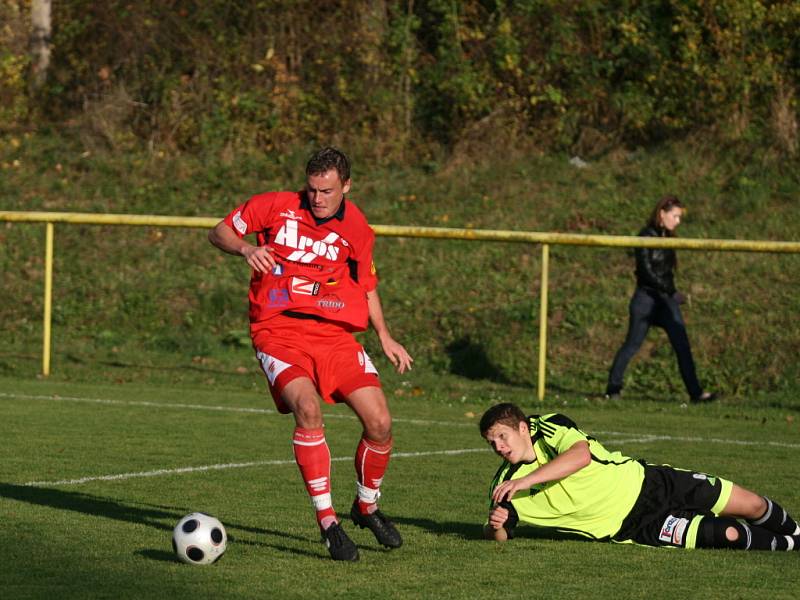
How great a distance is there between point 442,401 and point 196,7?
11.8m

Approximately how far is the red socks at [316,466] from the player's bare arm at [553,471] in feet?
2.52

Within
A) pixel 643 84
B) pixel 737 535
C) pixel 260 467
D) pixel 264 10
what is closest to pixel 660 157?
pixel 643 84

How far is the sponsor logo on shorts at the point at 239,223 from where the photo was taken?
7.11 m

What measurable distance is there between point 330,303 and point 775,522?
236 cm

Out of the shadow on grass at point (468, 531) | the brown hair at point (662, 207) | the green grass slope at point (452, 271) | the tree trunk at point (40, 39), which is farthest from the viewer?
the tree trunk at point (40, 39)

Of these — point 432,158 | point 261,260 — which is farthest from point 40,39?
point 261,260

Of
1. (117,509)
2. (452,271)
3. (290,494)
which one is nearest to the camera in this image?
(117,509)

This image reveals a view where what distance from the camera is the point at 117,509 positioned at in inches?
311

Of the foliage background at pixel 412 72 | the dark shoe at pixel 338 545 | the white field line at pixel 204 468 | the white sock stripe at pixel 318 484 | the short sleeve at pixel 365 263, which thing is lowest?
the white field line at pixel 204 468

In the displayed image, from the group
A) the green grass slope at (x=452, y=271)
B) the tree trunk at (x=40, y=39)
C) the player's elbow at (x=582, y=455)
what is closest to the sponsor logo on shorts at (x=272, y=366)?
the player's elbow at (x=582, y=455)

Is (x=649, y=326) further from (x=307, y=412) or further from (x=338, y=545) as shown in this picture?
(x=338, y=545)

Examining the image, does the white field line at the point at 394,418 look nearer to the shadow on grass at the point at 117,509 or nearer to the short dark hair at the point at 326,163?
the shadow on grass at the point at 117,509

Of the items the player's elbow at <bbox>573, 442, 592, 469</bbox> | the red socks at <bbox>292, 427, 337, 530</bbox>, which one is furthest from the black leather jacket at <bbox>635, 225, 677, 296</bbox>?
the red socks at <bbox>292, 427, 337, 530</bbox>

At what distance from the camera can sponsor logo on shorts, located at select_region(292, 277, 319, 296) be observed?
7020 mm
